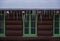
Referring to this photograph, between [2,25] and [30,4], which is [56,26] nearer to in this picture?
[30,4]

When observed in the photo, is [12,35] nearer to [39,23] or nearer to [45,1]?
[39,23]

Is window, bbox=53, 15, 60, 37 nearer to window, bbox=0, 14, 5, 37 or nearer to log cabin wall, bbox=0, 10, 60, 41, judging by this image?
log cabin wall, bbox=0, 10, 60, 41

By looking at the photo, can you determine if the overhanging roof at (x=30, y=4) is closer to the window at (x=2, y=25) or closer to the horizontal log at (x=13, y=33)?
the window at (x=2, y=25)

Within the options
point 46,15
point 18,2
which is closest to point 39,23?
point 46,15

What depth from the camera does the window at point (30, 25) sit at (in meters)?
14.4

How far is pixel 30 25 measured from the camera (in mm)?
14453

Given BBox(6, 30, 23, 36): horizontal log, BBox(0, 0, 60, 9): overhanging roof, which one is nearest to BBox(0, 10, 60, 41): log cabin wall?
BBox(6, 30, 23, 36): horizontal log

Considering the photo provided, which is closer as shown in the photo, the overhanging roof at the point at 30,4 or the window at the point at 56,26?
the overhanging roof at the point at 30,4

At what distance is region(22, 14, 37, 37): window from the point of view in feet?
47.3

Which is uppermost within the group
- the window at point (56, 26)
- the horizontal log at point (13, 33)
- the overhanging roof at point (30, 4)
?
the overhanging roof at point (30, 4)

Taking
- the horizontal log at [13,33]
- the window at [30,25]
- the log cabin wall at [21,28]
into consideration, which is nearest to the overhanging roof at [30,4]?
the log cabin wall at [21,28]

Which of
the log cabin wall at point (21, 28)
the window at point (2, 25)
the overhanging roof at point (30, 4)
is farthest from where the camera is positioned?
the window at point (2, 25)

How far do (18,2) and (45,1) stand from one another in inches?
53.3

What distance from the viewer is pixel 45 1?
1416cm
